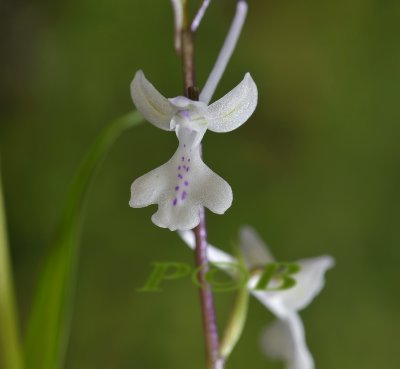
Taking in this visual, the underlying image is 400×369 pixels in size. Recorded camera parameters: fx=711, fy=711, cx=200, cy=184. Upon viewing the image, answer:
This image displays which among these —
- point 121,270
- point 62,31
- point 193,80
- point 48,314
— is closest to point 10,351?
point 48,314

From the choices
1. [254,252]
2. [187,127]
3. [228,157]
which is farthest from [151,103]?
[228,157]

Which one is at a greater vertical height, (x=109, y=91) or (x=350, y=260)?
(x=109, y=91)

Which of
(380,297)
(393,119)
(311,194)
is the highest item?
(393,119)

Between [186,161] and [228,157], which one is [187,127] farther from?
[228,157]

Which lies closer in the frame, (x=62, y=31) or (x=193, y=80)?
(x=193, y=80)

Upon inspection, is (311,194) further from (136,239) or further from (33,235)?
(33,235)

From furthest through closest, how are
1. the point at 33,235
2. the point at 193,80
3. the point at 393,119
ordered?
the point at 33,235, the point at 393,119, the point at 193,80

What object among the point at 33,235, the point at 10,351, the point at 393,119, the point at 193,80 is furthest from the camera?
the point at 33,235
